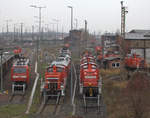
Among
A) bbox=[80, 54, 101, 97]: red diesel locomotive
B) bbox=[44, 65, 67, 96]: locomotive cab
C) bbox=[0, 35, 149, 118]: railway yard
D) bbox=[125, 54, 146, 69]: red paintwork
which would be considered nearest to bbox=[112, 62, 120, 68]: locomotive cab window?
bbox=[125, 54, 146, 69]: red paintwork

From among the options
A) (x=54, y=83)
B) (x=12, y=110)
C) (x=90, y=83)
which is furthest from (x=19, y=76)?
(x=90, y=83)

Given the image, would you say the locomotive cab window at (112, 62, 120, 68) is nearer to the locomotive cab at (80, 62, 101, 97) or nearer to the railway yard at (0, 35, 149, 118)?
the railway yard at (0, 35, 149, 118)

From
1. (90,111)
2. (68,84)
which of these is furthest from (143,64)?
(90,111)

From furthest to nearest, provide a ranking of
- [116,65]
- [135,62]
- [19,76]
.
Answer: [116,65]
[135,62]
[19,76]

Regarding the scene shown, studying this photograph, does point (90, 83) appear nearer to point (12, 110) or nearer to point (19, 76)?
point (12, 110)

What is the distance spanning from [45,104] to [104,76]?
39.4ft

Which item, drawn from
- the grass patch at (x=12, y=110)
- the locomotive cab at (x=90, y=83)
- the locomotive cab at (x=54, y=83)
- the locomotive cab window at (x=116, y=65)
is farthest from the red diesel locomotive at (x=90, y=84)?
the locomotive cab window at (x=116, y=65)

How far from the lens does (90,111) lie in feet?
53.7

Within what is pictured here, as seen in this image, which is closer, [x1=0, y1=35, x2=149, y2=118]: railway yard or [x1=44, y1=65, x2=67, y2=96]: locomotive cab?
[x1=0, y1=35, x2=149, y2=118]: railway yard

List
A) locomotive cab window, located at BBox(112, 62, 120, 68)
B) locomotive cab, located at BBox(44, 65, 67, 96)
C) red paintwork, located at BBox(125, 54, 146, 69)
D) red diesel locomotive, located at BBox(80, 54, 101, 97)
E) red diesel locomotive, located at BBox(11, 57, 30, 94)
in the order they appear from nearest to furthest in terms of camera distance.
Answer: locomotive cab, located at BBox(44, 65, 67, 96) → red diesel locomotive, located at BBox(80, 54, 101, 97) → red diesel locomotive, located at BBox(11, 57, 30, 94) → red paintwork, located at BBox(125, 54, 146, 69) → locomotive cab window, located at BBox(112, 62, 120, 68)

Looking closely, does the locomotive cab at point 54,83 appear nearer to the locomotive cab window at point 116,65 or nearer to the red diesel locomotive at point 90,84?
the red diesel locomotive at point 90,84

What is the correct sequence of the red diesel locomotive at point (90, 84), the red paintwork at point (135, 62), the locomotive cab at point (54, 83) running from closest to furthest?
the locomotive cab at point (54, 83) < the red diesel locomotive at point (90, 84) < the red paintwork at point (135, 62)

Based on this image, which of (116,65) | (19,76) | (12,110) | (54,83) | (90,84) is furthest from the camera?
(116,65)

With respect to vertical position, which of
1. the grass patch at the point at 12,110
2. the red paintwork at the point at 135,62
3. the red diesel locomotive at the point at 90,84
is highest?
the red paintwork at the point at 135,62
